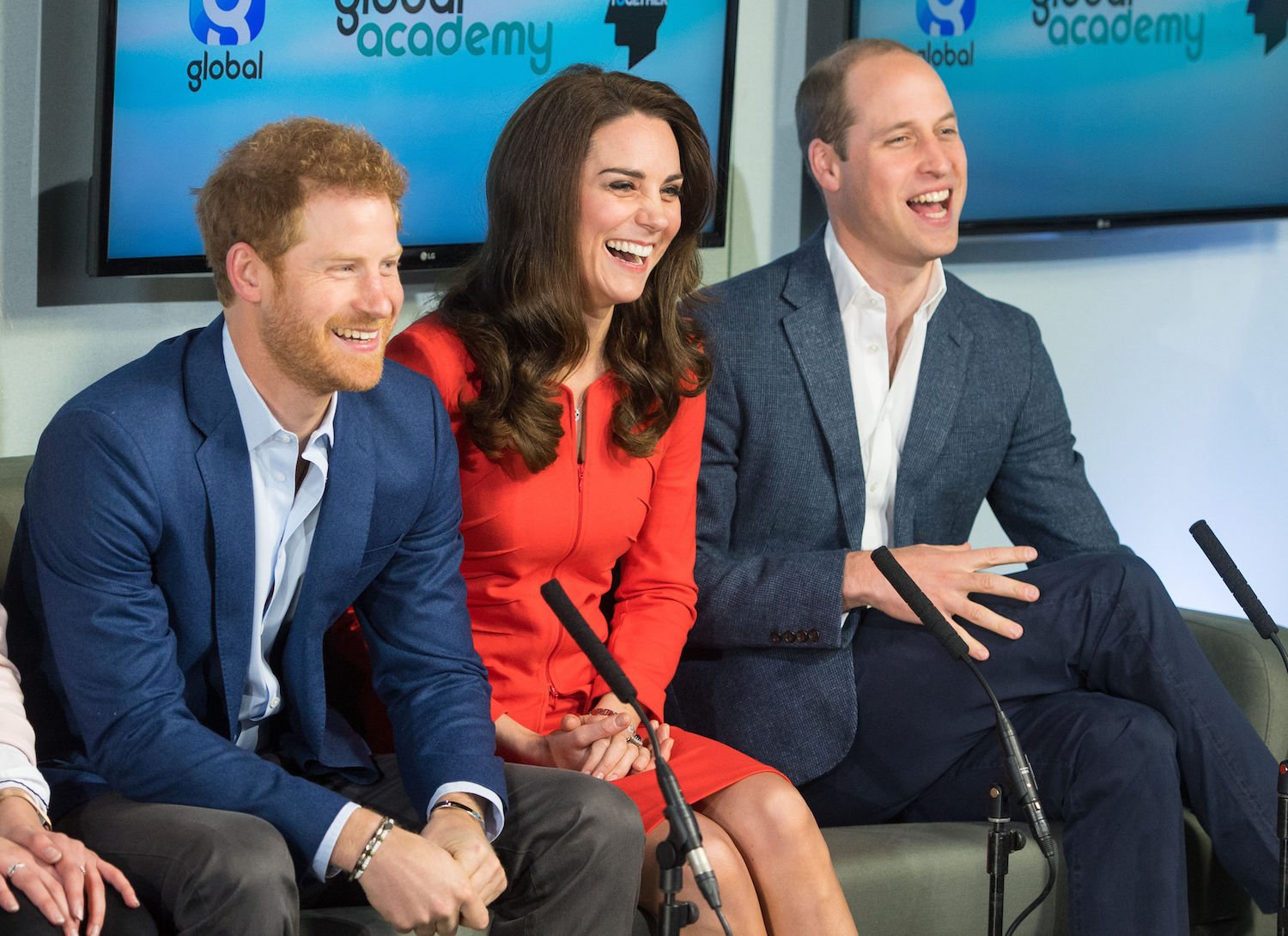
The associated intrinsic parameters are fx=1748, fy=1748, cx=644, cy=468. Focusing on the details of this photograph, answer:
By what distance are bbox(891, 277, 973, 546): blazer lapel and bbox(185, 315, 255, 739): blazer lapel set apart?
1.31 metres

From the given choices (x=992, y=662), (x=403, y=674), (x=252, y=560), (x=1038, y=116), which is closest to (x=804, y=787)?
(x=992, y=662)

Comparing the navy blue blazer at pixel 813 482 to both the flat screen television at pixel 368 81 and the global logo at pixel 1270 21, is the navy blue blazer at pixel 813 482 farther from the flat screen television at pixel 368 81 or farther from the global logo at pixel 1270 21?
the global logo at pixel 1270 21

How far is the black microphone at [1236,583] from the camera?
2457 mm

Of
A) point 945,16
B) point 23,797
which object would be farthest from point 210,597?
point 945,16

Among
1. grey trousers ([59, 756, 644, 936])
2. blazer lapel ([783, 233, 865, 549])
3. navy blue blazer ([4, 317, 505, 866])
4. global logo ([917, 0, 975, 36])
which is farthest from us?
global logo ([917, 0, 975, 36])

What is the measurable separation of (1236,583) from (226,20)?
6.15 feet

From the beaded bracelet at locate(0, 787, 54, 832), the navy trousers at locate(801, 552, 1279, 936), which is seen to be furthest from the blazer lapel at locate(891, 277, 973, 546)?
the beaded bracelet at locate(0, 787, 54, 832)

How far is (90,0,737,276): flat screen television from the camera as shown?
2.91m

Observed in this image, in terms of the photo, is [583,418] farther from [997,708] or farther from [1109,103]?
[1109,103]

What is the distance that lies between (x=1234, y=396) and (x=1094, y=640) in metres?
1.85

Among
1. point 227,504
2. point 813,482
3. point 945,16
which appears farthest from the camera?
point 945,16

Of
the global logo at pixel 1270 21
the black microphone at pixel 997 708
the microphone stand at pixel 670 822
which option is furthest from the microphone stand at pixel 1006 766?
the global logo at pixel 1270 21

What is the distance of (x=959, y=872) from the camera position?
2.82 m

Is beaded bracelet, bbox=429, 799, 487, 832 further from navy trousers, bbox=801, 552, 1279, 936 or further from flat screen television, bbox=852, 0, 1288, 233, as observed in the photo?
flat screen television, bbox=852, 0, 1288, 233
